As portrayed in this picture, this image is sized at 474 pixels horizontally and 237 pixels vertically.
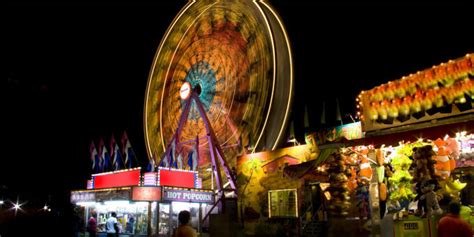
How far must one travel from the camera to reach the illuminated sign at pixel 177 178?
23.1 m

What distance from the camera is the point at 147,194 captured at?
72.6ft

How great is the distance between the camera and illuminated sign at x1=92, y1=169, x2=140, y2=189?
80.4ft

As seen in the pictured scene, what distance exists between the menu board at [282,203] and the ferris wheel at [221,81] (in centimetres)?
430

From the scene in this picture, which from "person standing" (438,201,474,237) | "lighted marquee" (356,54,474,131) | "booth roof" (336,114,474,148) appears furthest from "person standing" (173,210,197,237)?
"lighted marquee" (356,54,474,131)

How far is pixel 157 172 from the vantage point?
23031 millimetres

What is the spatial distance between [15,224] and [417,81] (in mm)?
17291

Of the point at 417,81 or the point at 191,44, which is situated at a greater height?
the point at 191,44

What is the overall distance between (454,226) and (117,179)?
70.7 ft

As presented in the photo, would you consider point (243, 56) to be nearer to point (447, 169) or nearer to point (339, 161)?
point (339, 161)

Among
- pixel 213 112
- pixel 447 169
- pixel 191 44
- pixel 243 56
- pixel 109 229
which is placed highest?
pixel 191 44

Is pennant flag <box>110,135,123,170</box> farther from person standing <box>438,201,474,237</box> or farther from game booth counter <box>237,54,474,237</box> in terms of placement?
person standing <box>438,201,474,237</box>

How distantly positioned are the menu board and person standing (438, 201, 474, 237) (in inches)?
450

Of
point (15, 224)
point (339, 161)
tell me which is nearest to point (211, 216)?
point (15, 224)

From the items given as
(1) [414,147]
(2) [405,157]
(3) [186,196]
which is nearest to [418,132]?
(1) [414,147]
